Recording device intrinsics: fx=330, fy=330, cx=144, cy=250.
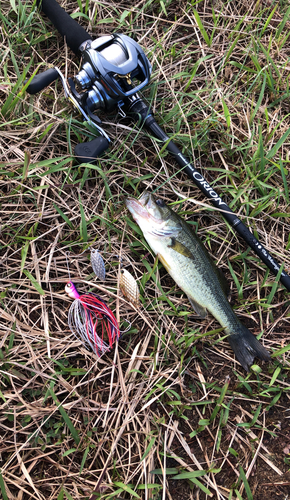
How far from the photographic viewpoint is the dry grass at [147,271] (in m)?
2.53

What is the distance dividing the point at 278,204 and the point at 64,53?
2632mm

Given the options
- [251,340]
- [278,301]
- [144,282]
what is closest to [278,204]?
[278,301]

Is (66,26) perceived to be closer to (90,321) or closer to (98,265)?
(98,265)

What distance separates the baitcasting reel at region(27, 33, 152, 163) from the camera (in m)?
2.71

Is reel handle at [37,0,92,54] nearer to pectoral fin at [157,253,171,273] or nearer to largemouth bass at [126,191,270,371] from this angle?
largemouth bass at [126,191,270,371]

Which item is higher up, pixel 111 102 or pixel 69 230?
pixel 111 102

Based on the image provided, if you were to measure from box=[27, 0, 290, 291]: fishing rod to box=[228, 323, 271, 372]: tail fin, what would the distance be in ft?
1.88

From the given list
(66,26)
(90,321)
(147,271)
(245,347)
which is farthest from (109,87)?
(245,347)

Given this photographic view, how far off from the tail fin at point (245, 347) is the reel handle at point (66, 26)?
298 cm

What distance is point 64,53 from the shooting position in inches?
131

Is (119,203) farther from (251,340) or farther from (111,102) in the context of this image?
(251,340)

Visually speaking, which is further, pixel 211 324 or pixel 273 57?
pixel 273 57

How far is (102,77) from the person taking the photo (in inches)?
106

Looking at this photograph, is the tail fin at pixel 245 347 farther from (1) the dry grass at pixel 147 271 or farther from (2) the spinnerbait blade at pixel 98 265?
(2) the spinnerbait blade at pixel 98 265
